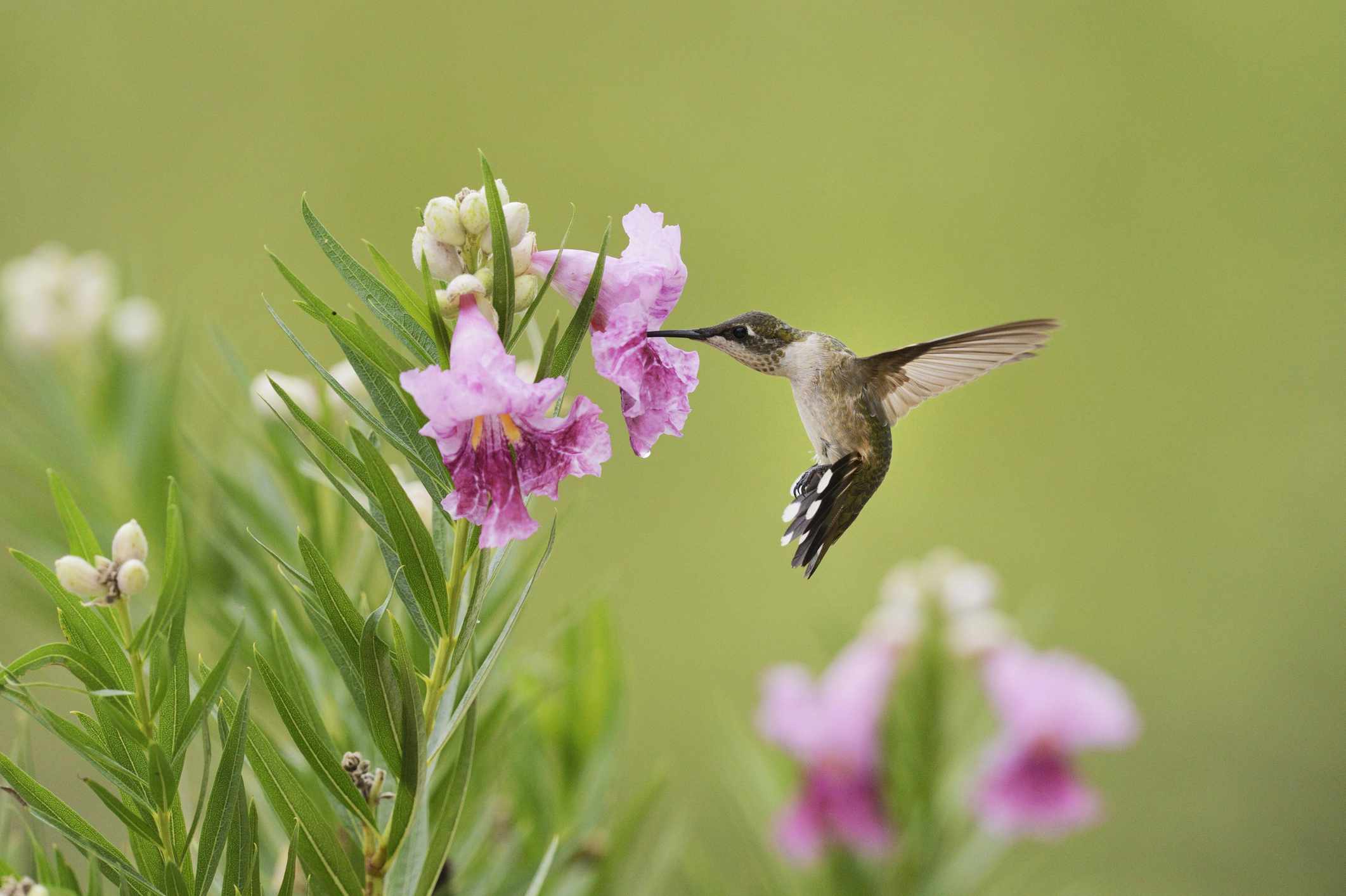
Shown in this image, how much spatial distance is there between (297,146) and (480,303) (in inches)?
135

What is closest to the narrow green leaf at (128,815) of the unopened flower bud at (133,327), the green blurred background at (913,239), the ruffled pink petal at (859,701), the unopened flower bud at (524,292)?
the unopened flower bud at (524,292)

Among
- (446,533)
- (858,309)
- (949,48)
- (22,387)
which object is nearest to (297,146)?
(858,309)

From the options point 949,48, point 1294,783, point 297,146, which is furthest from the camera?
point 949,48

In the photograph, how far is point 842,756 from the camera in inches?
39.8

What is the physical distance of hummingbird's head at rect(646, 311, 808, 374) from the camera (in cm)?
66

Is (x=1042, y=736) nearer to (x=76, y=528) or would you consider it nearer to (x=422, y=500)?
(x=422, y=500)

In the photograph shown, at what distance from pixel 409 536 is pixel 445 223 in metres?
0.12

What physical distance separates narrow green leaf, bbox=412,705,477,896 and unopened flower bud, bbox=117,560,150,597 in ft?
0.41

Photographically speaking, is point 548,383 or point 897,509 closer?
point 548,383

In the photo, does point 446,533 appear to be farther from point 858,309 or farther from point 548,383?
point 858,309

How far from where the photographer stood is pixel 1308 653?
10.6 feet

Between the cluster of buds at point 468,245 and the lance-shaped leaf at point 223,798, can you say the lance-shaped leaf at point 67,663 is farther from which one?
the cluster of buds at point 468,245

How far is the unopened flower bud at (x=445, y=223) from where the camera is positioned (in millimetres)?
409

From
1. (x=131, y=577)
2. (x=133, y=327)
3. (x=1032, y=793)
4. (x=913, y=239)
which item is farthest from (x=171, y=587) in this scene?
(x=913, y=239)
